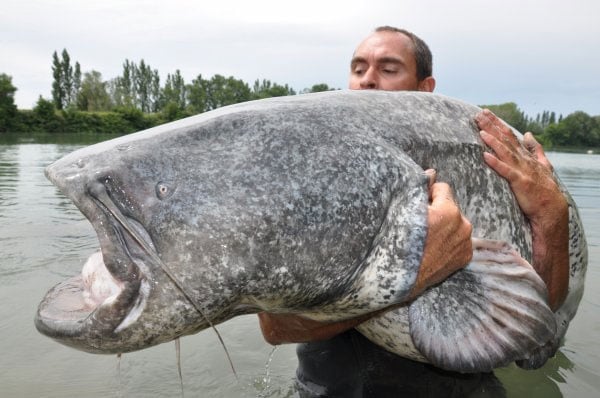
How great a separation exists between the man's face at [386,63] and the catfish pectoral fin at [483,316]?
6.60ft

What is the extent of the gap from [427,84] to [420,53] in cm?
25

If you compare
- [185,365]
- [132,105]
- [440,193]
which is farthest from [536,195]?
[132,105]

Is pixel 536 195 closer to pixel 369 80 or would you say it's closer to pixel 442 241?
pixel 442 241

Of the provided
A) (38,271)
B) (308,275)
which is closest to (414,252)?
(308,275)

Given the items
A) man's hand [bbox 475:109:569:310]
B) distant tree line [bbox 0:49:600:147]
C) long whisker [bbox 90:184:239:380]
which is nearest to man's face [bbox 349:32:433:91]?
man's hand [bbox 475:109:569:310]

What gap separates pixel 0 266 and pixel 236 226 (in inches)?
235

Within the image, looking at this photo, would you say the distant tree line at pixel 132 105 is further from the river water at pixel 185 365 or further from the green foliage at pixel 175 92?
the river water at pixel 185 365

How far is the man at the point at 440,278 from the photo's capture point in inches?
73.4

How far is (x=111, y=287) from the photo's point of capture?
1.56 meters

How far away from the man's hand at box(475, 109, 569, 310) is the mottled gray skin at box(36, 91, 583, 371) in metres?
0.57

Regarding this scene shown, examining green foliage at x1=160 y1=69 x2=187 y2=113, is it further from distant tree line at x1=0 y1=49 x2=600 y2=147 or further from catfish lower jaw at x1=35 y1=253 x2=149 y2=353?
catfish lower jaw at x1=35 y1=253 x2=149 y2=353

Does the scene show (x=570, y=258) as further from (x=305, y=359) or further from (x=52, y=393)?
(x=52, y=393)

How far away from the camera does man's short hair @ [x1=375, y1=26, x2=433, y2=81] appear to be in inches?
155

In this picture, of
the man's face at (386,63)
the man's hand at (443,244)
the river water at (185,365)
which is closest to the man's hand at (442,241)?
the man's hand at (443,244)
